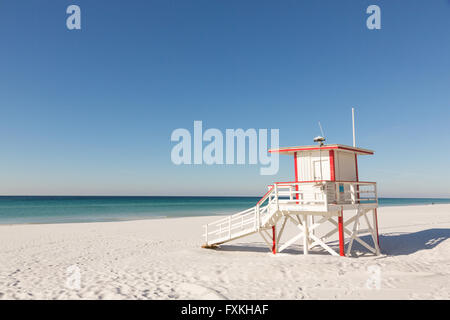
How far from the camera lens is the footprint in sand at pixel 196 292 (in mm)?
6875

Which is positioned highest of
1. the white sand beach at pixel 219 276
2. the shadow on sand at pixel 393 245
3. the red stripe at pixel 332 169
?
the red stripe at pixel 332 169

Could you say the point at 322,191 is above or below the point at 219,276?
above

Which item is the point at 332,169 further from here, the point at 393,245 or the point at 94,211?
the point at 94,211

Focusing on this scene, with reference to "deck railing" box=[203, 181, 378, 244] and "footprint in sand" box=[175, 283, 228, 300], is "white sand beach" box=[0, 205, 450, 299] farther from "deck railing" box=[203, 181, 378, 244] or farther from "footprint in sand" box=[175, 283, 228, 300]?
"deck railing" box=[203, 181, 378, 244]

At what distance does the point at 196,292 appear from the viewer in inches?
286

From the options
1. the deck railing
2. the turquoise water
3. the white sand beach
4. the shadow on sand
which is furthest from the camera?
the turquoise water

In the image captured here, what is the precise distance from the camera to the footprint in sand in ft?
22.6

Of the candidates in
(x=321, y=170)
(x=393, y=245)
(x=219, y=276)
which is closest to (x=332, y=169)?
(x=321, y=170)

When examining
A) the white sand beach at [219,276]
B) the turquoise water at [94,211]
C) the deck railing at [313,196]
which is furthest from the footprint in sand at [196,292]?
the turquoise water at [94,211]

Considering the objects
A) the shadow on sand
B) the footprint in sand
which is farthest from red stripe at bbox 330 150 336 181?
the footprint in sand

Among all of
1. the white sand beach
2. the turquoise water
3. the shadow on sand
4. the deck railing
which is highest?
the deck railing

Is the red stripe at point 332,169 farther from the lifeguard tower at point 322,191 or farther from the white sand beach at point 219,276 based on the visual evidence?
the white sand beach at point 219,276
